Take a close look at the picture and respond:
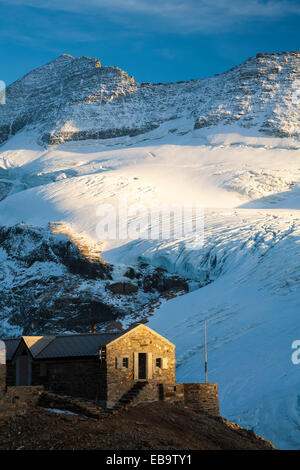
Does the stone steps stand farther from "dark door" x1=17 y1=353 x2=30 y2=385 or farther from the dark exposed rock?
the dark exposed rock

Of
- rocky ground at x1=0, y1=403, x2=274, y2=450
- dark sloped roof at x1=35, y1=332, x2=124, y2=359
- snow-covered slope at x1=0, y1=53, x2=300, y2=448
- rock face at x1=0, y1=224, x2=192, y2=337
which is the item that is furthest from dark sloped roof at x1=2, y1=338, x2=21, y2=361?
rock face at x1=0, y1=224, x2=192, y2=337

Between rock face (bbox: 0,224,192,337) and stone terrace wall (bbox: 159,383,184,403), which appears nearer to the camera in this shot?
stone terrace wall (bbox: 159,383,184,403)

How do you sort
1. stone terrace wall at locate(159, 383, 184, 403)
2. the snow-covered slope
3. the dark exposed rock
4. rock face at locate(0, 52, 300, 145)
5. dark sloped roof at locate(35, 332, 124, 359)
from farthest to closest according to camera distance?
rock face at locate(0, 52, 300, 145)
the dark exposed rock
the snow-covered slope
dark sloped roof at locate(35, 332, 124, 359)
stone terrace wall at locate(159, 383, 184, 403)

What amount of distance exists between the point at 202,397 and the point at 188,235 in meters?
65.4

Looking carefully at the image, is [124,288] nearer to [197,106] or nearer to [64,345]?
[64,345]

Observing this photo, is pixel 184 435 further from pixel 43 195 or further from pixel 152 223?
pixel 43 195

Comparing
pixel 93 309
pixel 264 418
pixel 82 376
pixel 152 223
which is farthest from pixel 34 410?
pixel 152 223

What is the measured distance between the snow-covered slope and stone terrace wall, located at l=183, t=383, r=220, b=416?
7847 millimetres

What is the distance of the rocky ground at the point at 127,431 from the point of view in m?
27.3

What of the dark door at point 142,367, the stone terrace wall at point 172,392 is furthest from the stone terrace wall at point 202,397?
the dark door at point 142,367

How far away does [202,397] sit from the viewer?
3706 cm

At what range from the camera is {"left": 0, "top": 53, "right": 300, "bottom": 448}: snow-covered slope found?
2397 inches

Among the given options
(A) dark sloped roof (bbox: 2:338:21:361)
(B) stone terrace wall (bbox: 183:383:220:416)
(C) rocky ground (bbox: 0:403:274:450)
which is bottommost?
(C) rocky ground (bbox: 0:403:274:450)
